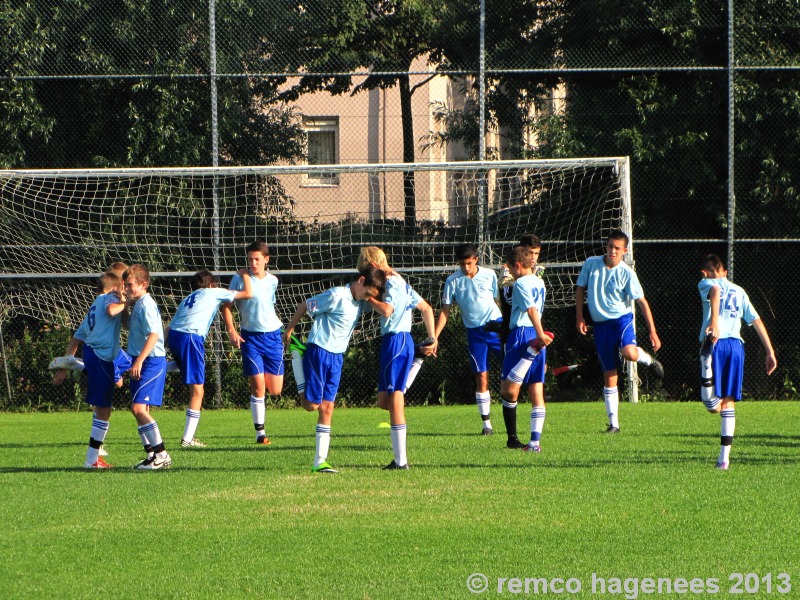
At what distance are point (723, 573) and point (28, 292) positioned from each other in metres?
12.8

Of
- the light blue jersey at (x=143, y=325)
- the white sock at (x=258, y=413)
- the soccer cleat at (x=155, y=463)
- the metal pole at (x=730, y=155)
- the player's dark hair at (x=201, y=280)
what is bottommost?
the soccer cleat at (x=155, y=463)

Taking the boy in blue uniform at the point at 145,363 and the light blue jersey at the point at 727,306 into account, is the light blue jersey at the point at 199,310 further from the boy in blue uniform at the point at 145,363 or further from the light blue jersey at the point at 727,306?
the light blue jersey at the point at 727,306

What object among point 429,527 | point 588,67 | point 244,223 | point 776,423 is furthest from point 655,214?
point 429,527

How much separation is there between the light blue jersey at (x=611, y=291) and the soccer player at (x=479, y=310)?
104 cm

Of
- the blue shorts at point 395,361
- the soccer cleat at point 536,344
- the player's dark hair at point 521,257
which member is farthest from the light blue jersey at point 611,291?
the blue shorts at point 395,361

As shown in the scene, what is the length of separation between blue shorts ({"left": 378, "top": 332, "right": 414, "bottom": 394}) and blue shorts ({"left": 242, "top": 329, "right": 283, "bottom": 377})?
2727mm

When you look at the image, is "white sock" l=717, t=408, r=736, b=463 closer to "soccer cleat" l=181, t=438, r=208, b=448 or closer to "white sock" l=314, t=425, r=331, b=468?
"white sock" l=314, t=425, r=331, b=468

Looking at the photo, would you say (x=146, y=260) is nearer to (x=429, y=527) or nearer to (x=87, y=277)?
(x=87, y=277)

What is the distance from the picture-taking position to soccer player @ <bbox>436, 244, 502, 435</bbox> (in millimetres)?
11875

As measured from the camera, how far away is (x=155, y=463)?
9.46 metres

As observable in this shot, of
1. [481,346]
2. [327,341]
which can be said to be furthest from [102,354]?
[481,346]

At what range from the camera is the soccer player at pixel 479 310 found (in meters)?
11.9

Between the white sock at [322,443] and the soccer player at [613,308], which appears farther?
the soccer player at [613,308]

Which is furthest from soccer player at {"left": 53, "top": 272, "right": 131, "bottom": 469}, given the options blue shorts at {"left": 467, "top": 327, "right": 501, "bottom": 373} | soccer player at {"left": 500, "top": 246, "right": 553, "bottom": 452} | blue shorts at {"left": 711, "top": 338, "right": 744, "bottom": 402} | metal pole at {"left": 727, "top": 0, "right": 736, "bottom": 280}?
metal pole at {"left": 727, "top": 0, "right": 736, "bottom": 280}
